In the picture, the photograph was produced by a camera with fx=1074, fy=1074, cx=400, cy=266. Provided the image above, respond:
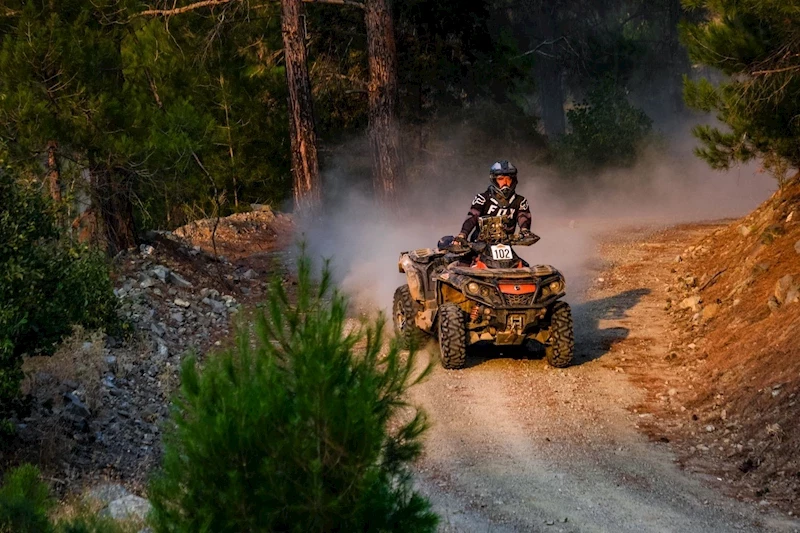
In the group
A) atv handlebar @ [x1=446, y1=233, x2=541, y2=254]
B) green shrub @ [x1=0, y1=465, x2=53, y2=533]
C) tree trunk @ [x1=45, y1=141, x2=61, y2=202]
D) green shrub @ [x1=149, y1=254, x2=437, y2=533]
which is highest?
tree trunk @ [x1=45, y1=141, x2=61, y2=202]

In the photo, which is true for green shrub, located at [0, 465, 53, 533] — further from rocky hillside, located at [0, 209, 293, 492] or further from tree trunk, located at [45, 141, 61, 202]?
tree trunk, located at [45, 141, 61, 202]

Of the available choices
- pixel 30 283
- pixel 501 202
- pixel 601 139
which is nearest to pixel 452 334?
pixel 501 202

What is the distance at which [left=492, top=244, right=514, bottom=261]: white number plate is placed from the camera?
1384cm

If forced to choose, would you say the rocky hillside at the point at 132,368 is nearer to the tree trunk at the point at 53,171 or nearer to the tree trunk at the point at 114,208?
the tree trunk at the point at 114,208

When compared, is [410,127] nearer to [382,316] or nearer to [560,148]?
[560,148]

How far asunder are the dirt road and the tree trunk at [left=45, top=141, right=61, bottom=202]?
6375 mm

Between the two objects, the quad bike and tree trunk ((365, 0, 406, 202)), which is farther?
tree trunk ((365, 0, 406, 202))

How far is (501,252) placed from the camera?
1388 centimetres

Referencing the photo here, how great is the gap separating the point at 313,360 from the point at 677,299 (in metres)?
13.6

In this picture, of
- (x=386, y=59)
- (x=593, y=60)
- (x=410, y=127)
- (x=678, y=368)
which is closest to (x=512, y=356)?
(x=678, y=368)

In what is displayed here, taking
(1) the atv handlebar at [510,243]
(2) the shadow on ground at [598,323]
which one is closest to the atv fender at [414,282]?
(1) the atv handlebar at [510,243]

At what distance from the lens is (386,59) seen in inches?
959

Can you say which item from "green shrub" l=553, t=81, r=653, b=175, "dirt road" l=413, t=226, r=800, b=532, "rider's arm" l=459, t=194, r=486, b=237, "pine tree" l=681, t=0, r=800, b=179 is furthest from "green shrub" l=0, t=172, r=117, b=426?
"green shrub" l=553, t=81, r=653, b=175

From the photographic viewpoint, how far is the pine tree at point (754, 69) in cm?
1372
